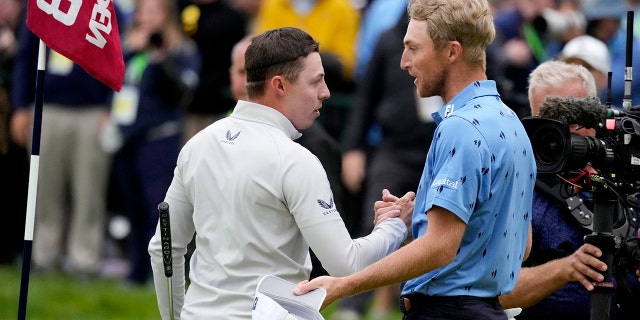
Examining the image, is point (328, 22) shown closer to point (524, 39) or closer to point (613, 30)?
point (524, 39)

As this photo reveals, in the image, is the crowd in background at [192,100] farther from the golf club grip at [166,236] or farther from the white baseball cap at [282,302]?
the white baseball cap at [282,302]

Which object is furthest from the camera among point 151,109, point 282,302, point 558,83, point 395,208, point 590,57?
point 151,109

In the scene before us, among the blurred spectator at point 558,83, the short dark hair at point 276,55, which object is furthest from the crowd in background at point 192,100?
the short dark hair at point 276,55

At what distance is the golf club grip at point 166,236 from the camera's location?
528 cm

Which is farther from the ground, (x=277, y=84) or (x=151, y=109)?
(x=151, y=109)

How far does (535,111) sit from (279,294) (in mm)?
1936

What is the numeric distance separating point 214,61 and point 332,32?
100 cm

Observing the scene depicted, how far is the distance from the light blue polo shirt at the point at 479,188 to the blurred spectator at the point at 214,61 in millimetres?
6273

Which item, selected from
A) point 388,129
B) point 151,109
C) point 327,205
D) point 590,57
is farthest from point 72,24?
point 151,109

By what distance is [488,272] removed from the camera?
5.21 m

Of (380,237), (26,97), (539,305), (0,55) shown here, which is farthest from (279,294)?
(0,55)

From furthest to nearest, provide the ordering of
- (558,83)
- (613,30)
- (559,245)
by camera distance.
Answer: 1. (613,30)
2. (558,83)
3. (559,245)

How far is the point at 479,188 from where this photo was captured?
16.7 feet

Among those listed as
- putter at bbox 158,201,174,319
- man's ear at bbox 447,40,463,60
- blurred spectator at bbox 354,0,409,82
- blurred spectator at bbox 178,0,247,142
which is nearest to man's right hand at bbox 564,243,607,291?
man's ear at bbox 447,40,463,60
